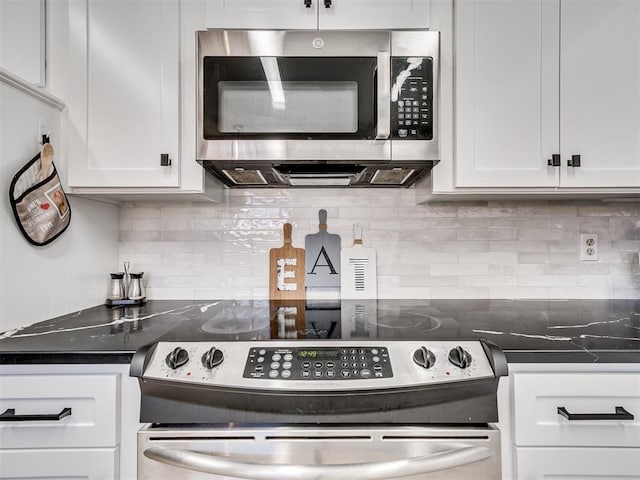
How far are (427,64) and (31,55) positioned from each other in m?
1.37

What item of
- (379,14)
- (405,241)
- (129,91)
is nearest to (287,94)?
(379,14)

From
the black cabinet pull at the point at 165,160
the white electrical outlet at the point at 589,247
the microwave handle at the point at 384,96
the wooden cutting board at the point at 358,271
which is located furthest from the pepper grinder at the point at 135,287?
the white electrical outlet at the point at 589,247

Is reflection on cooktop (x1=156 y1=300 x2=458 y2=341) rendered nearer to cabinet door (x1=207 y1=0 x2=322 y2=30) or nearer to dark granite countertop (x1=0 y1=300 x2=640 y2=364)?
dark granite countertop (x1=0 y1=300 x2=640 y2=364)

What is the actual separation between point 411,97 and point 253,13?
628 millimetres

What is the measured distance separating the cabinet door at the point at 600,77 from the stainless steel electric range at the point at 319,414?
93cm

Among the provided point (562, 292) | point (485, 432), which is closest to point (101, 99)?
point (485, 432)

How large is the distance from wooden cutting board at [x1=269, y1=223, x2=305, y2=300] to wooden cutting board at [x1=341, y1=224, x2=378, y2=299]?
0.19 m

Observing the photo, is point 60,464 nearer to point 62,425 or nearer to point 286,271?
point 62,425

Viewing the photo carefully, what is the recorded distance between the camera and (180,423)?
90 centimetres

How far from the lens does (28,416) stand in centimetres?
88

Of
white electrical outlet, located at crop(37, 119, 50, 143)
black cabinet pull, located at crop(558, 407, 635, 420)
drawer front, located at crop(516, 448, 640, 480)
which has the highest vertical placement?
white electrical outlet, located at crop(37, 119, 50, 143)

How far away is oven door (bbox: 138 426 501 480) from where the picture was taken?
2.83ft

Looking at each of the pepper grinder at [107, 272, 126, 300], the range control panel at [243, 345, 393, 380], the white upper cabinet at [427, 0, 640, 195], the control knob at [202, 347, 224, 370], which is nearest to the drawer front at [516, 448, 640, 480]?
the range control panel at [243, 345, 393, 380]

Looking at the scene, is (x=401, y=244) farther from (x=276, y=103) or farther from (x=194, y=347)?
(x=194, y=347)
